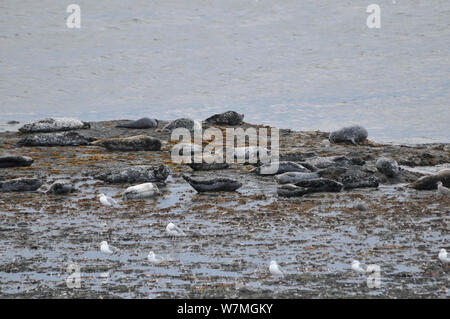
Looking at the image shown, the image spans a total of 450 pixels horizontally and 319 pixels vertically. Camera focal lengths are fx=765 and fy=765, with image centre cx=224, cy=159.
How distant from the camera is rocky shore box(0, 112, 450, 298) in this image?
26.2 feet

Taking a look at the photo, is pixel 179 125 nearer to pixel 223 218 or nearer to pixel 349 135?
pixel 349 135

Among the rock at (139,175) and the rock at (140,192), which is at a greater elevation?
the rock at (139,175)

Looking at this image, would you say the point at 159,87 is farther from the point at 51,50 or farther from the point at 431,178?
the point at 431,178

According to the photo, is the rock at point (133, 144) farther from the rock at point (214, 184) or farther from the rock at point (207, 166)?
the rock at point (214, 184)

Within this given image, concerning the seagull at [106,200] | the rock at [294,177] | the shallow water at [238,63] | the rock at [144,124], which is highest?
the shallow water at [238,63]

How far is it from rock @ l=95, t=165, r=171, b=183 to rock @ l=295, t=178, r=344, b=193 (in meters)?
2.40

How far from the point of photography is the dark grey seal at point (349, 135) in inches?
659

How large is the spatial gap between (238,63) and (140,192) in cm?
1881

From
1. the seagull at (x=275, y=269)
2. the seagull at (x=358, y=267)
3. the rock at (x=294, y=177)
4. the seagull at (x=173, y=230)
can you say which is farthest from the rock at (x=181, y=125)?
the seagull at (x=358, y=267)

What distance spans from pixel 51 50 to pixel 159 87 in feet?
27.1

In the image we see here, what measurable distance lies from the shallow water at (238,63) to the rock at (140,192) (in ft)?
27.3

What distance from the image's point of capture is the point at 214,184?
12.5 metres

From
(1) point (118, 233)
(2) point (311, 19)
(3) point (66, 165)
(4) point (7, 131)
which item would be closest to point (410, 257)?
(1) point (118, 233)

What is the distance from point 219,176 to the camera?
13.6m
